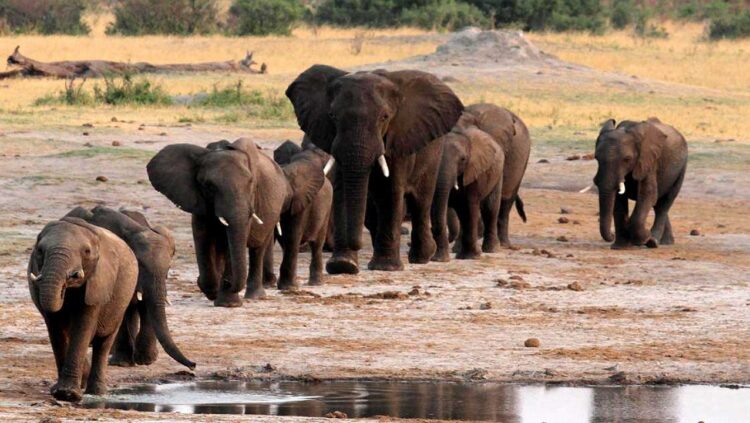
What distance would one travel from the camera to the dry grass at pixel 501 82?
94.3 feet

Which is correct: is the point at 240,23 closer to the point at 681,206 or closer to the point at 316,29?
the point at 316,29

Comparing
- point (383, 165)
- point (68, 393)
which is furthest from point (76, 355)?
point (383, 165)

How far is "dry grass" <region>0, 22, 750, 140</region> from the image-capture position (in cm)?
2875

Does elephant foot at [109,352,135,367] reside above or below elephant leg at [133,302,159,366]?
below

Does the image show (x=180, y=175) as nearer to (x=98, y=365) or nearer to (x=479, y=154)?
(x=98, y=365)

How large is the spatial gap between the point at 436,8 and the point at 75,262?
46.8 meters

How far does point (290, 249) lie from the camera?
1333 cm

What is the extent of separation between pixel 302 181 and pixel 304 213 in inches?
11.5

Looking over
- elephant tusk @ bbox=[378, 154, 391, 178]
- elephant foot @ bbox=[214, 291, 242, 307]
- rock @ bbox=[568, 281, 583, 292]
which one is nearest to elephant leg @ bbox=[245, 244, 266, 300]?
elephant foot @ bbox=[214, 291, 242, 307]

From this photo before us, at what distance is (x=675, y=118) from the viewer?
3012 centimetres

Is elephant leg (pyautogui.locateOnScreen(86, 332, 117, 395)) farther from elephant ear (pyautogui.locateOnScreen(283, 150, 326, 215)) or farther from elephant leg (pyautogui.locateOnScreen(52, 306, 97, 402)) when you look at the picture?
elephant ear (pyautogui.locateOnScreen(283, 150, 326, 215))

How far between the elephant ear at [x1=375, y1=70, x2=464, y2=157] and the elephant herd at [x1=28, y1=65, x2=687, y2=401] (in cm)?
1

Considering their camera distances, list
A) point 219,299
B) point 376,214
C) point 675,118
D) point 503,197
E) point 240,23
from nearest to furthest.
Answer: point 219,299 → point 376,214 → point 503,197 → point 675,118 → point 240,23

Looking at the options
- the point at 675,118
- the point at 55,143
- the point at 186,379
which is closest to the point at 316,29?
the point at 675,118
